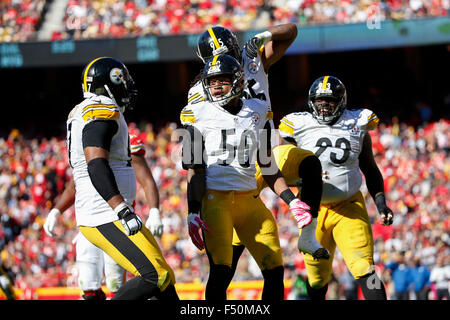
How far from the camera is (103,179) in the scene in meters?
4.19

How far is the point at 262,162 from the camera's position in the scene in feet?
16.8

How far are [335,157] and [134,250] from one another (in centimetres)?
216

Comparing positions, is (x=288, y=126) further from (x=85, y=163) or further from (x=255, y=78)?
(x=85, y=163)

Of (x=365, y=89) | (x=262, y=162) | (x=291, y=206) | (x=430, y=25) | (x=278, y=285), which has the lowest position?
(x=278, y=285)

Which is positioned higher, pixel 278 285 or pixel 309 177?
pixel 309 177

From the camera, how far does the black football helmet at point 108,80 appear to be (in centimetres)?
462

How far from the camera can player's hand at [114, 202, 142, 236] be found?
410 cm

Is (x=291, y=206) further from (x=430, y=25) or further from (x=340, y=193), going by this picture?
(x=430, y=25)

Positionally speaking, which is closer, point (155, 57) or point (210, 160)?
point (210, 160)

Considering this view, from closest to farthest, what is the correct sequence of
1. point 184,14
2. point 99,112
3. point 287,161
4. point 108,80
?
point 99,112
point 108,80
point 287,161
point 184,14

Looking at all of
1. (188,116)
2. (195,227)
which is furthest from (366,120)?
(195,227)
